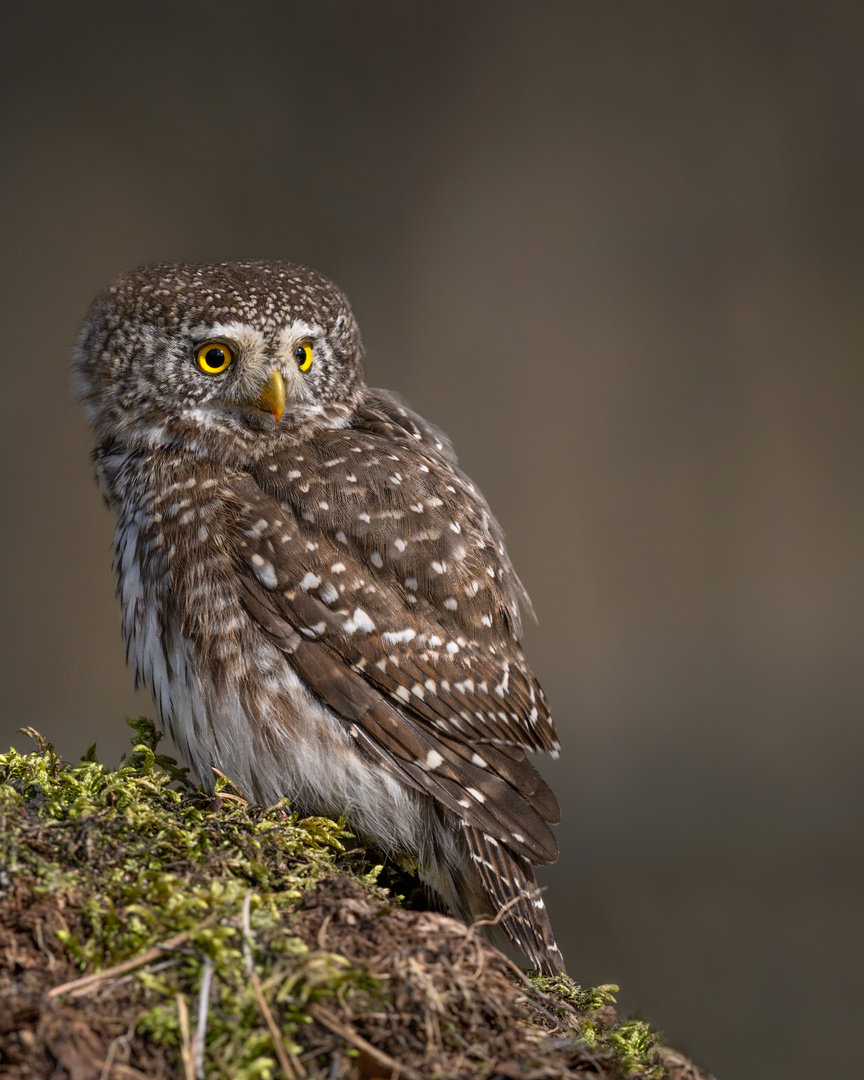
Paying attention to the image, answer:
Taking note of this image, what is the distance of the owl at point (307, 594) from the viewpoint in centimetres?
190

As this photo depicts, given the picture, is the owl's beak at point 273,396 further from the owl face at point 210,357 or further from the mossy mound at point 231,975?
the mossy mound at point 231,975

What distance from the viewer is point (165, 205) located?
6234mm

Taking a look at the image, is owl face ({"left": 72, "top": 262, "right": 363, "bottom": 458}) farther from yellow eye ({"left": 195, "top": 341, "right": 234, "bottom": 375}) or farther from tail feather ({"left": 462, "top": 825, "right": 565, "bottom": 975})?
tail feather ({"left": 462, "top": 825, "right": 565, "bottom": 975})

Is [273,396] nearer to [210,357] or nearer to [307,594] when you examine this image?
[210,357]

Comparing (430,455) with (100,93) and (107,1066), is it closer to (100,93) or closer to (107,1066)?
(107,1066)

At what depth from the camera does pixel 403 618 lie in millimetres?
2008

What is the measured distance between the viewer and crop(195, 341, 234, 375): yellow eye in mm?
2170

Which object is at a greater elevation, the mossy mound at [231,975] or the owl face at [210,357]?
the owl face at [210,357]

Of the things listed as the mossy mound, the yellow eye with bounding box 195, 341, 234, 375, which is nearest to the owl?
the yellow eye with bounding box 195, 341, 234, 375

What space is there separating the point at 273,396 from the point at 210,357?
189 mm

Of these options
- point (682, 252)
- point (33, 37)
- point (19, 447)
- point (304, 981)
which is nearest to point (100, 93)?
point (33, 37)

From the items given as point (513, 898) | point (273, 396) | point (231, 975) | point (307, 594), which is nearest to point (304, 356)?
point (273, 396)

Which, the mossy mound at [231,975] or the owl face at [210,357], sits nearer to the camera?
the mossy mound at [231,975]

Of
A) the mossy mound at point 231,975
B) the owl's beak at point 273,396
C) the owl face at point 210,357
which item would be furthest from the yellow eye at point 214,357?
the mossy mound at point 231,975
